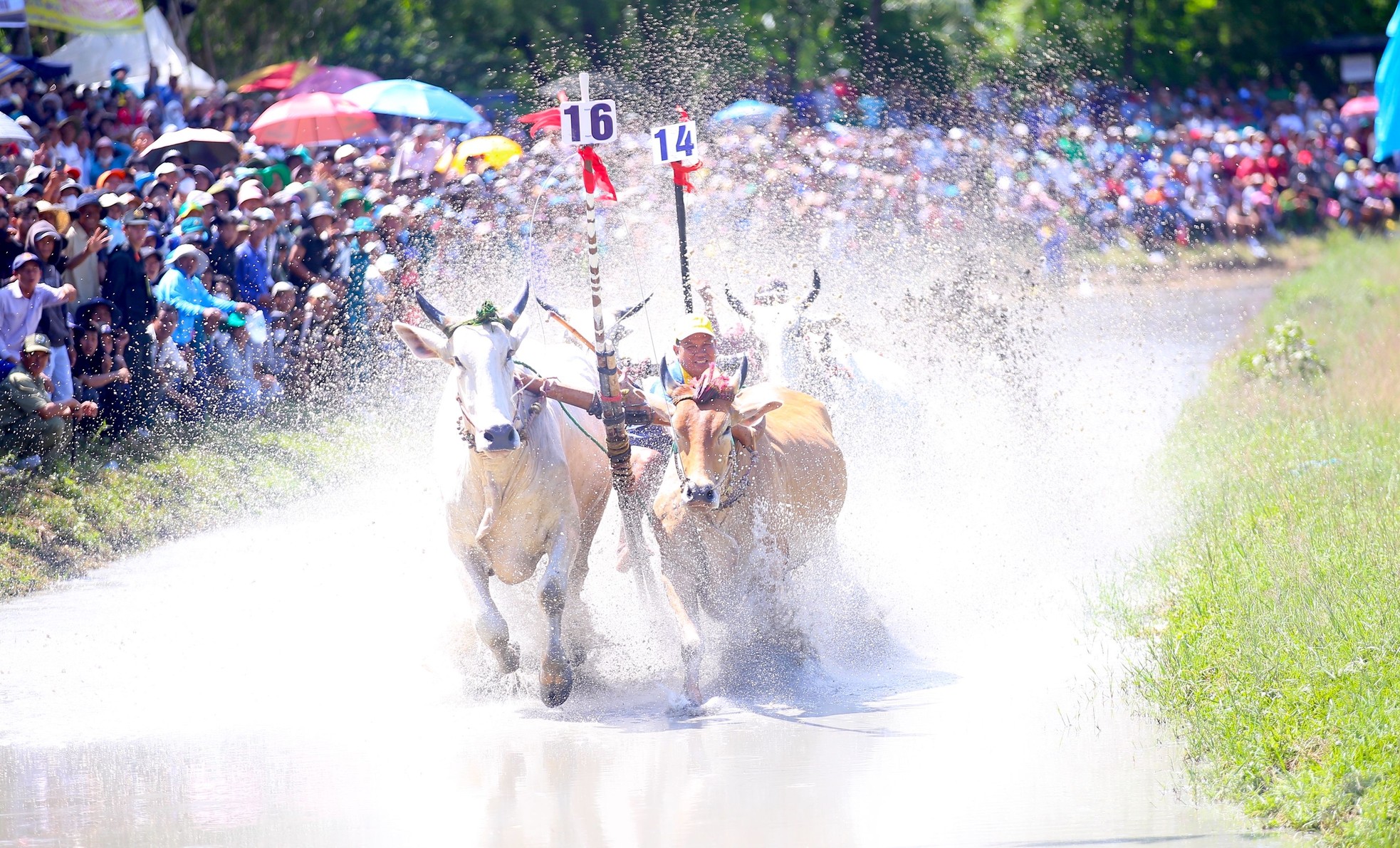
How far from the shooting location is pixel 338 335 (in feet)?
49.7

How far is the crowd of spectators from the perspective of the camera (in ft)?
43.9

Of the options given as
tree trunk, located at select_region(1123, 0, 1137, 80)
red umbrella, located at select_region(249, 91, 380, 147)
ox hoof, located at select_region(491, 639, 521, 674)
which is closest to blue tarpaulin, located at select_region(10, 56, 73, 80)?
red umbrella, located at select_region(249, 91, 380, 147)

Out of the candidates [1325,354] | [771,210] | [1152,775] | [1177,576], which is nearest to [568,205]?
[771,210]

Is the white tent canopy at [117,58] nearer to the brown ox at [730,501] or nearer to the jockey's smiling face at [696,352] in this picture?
the jockey's smiling face at [696,352]

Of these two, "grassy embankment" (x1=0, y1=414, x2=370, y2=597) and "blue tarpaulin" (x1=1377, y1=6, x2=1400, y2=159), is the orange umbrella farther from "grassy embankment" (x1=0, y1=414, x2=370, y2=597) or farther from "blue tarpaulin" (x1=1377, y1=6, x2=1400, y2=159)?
"blue tarpaulin" (x1=1377, y1=6, x2=1400, y2=159)

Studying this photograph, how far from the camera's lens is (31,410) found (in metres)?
Result: 12.3

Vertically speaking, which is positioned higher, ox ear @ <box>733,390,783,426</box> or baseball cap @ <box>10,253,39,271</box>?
baseball cap @ <box>10,253,39,271</box>

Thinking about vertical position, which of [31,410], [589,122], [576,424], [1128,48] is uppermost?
[1128,48]

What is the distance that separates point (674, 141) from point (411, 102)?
913 centimetres

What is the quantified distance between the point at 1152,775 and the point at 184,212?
10.1 m

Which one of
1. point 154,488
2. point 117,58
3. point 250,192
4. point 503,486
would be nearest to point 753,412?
point 503,486

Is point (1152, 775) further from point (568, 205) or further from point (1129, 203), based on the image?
point (1129, 203)

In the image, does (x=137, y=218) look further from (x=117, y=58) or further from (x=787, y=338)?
(x=117, y=58)

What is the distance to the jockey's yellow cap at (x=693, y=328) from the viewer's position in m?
9.27
